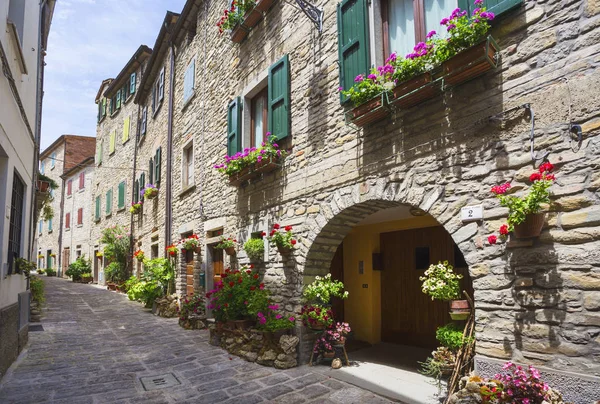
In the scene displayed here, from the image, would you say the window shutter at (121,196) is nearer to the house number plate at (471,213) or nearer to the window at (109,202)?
the window at (109,202)

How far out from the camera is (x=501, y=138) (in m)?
3.37

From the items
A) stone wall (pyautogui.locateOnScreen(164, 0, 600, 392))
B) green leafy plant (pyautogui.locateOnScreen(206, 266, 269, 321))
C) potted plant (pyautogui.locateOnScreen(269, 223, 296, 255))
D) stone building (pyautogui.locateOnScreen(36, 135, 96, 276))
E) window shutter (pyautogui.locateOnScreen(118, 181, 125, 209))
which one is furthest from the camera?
stone building (pyautogui.locateOnScreen(36, 135, 96, 276))

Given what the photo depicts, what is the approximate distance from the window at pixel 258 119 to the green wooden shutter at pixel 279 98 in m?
0.60

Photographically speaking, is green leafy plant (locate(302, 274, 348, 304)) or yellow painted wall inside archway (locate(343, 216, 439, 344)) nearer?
green leafy plant (locate(302, 274, 348, 304))

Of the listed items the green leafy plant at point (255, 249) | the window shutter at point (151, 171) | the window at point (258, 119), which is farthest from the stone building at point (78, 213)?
the green leafy plant at point (255, 249)

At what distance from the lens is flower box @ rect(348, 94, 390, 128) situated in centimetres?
423

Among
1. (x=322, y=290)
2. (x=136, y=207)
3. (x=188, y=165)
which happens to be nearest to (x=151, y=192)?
(x=136, y=207)

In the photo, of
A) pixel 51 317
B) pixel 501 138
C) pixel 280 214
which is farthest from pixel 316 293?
pixel 51 317

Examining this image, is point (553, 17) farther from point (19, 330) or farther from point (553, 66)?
point (19, 330)

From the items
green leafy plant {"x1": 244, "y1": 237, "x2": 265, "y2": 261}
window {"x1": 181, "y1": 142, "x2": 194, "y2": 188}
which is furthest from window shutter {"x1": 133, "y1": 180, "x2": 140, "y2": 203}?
green leafy plant {"x1": 244, "y1": 237, "x2": 265, "y2": 261}

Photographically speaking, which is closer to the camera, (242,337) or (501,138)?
(501,138)

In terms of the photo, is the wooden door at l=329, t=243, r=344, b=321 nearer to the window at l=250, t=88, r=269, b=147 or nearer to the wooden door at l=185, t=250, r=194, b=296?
the window at l=250, t=88, r=269, b=147

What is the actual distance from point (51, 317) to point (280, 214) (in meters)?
6.44

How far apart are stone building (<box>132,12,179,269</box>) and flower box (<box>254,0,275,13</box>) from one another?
5679 millimetres
